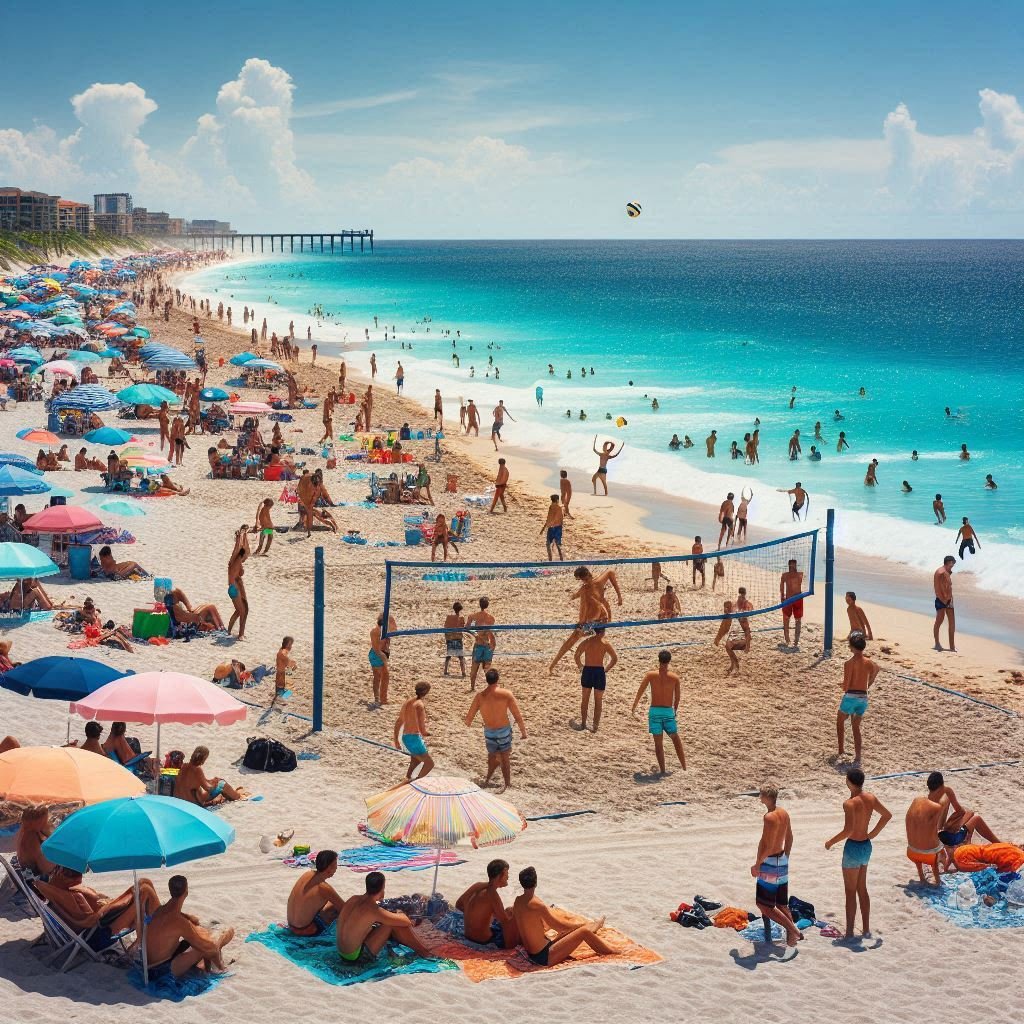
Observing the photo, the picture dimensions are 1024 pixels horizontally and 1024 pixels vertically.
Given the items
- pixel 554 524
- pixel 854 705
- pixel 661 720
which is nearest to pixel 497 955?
pixel 661 720

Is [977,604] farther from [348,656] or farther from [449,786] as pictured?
[449,786]

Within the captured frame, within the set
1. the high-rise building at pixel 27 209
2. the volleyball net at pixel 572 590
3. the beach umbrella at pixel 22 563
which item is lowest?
the volleyball net at pixel 572 590

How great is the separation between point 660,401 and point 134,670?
32.8 m

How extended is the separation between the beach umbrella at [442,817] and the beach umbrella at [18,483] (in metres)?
9.95

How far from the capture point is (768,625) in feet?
50.2

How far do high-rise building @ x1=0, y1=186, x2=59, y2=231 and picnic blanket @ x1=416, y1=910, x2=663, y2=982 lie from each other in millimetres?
147269

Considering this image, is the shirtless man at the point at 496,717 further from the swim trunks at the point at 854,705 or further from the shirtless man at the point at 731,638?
the shirtless man at the point at 731,638

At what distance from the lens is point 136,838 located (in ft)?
21.0

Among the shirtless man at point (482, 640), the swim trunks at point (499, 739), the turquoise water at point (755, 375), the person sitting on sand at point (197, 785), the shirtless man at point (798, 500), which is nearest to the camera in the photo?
the person sitting on sand at point (197, 785)

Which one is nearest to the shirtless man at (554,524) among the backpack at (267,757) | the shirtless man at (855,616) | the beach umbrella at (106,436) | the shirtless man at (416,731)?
the shirtless man at (855,616)

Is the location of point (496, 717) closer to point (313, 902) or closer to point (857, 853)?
point (313, 902)

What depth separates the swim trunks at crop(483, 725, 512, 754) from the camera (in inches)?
394

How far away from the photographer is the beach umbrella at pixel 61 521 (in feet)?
48.0

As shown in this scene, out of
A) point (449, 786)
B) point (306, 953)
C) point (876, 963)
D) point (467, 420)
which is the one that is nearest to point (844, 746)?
point (876, 963)
